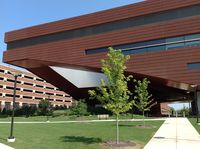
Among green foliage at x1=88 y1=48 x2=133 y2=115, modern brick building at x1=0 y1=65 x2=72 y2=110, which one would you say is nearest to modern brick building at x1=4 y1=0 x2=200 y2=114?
green foliage at x1=88 y1=48 x2=133 y2=115

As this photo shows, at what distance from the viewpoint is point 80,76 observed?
54.0 meters

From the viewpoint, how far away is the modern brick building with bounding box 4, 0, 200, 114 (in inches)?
1638

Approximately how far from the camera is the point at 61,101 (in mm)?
136750

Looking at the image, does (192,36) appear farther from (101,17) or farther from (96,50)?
(96,50)

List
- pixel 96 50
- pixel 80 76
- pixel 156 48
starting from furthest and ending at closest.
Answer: pixel 80 76 → pixel 96 50 → pixel 156 48

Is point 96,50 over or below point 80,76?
over

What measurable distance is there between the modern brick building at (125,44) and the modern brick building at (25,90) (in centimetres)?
3910

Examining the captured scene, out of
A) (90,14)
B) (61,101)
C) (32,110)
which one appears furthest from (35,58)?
(61,101)

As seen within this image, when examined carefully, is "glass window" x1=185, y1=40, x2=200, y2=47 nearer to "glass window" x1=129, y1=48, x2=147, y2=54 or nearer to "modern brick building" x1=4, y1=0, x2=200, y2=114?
"modern brick building" x1=4, y1=0, x2=200, y2=114

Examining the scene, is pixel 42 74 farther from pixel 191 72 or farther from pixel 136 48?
pixel 191 72

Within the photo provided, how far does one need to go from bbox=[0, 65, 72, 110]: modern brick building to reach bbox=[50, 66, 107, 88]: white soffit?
3860 centimetres

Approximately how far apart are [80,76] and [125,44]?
12568 mm

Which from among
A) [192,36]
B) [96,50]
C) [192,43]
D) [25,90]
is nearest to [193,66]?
[192,43]

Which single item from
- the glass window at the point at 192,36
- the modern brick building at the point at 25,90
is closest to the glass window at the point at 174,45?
the glass window at the point at 192,36
